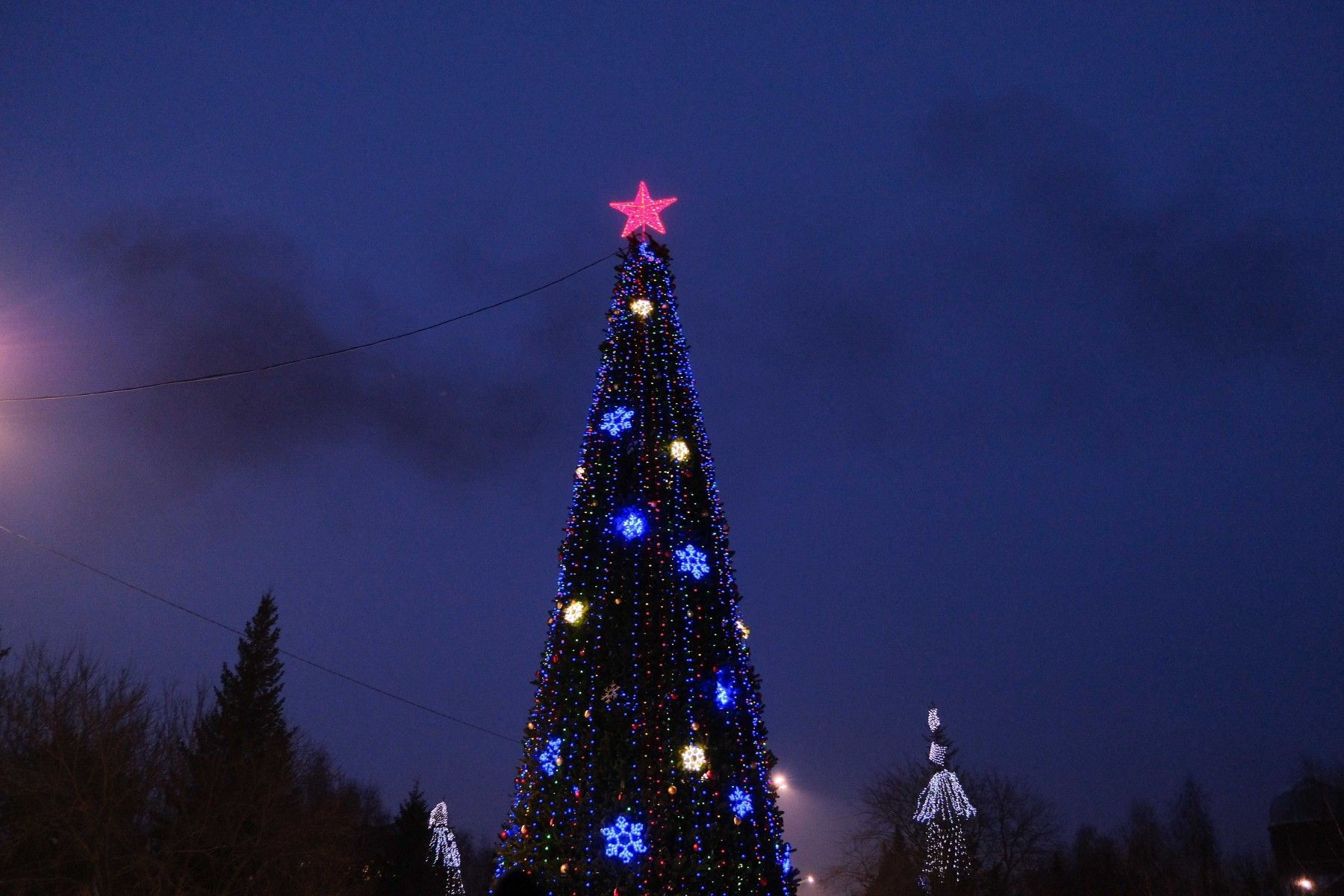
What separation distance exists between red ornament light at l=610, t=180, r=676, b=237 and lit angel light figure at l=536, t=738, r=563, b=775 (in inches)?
308

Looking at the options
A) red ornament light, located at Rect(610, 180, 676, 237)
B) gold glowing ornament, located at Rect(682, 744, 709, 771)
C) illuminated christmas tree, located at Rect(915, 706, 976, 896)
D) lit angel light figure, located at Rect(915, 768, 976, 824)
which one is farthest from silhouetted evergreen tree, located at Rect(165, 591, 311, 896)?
lit angel light figure, located at Rect(915, 768, 976, 824)

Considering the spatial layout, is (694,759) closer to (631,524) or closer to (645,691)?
(645,691)

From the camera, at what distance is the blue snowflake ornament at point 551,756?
9375mm

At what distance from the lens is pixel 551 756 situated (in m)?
9.46

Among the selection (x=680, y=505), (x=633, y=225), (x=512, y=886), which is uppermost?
(x=633, y=225)

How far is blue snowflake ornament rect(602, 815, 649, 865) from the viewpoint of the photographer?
28.8 ft

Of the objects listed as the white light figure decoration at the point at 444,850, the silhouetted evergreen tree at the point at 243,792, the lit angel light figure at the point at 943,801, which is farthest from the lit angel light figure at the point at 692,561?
the lit angel light figure at the point at 943,801

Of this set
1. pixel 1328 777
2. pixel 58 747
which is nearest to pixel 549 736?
pixel 58 747

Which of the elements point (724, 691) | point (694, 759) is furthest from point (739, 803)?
point (724, 691)

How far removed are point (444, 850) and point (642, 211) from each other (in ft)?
84.0

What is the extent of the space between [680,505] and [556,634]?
2295mm

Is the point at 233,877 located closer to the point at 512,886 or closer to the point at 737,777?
the point at 737,777

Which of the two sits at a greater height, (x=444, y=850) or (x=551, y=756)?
(x=444, y=850)

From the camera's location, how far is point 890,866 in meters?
26.0
